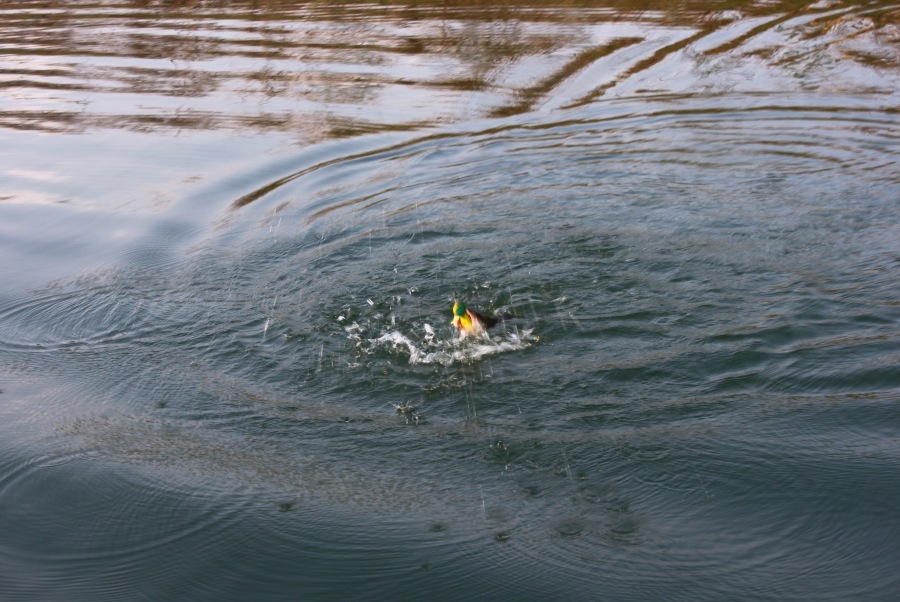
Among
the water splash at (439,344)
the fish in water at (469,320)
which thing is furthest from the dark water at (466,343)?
the fish in water at (469,320)

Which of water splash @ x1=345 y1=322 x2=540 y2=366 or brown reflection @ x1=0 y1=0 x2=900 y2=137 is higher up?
brown reflection @ x1=0 y1=0 x2=900 y2=137

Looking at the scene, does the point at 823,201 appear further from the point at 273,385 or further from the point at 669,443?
the point at 273,385

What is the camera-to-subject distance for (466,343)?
5.81 m

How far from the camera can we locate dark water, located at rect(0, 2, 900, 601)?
13.8 ft

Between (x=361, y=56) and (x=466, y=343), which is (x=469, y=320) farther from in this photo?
(x=361, y=56)

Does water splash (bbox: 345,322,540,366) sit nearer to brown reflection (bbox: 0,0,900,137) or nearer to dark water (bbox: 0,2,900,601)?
dark water (bbox: 0,2,900,601)

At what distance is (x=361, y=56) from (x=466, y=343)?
27.6 ft

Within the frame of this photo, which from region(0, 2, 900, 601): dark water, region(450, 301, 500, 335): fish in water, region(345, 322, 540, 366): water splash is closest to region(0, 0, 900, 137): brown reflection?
region(0, 2, 900, 601): dark water

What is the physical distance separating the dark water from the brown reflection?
6.6 inches

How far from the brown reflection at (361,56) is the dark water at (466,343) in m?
Result: 0.17

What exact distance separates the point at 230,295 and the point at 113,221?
246 cm

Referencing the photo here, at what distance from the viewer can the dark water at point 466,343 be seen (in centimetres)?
421

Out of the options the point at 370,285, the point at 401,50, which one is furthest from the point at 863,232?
the point at 401,50

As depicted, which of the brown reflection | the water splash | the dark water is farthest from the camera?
the brown reflection
